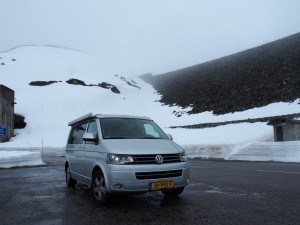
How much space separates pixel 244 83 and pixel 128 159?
50669 millimetres

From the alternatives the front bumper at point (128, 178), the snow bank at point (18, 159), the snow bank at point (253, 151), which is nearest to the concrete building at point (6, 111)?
the snow bank at point (18, 159)

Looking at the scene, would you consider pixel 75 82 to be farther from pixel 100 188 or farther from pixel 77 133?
pixel 100 188

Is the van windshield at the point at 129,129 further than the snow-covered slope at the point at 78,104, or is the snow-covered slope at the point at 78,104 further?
the snow-covered slope at the point at 78,104

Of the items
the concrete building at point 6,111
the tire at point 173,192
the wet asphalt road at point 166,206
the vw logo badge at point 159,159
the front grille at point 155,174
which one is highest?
the concrete building at point 6,111

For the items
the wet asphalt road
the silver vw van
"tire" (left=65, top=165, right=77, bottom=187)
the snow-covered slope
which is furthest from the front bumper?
the snow-covered slope

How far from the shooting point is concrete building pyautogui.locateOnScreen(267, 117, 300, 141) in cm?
2489

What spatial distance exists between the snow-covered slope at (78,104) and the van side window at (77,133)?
1726 cm

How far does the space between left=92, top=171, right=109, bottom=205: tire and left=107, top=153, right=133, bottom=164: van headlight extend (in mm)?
479

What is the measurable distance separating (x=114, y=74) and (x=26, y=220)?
254ft

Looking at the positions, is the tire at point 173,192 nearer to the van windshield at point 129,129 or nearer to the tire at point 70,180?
the van windshield at point 129,129

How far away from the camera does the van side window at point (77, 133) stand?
805 centimetres

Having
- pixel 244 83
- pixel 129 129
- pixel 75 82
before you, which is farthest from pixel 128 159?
pixel 75 82

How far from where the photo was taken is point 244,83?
2106 inches

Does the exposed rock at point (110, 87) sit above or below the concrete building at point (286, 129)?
above
